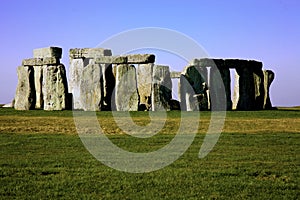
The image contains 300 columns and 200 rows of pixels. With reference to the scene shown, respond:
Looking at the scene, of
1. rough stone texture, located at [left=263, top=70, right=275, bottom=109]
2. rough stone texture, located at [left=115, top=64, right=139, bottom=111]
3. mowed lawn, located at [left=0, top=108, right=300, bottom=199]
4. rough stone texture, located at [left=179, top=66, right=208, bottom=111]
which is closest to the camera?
mowed lawn, located at [left=0, top=108, right=300, bottom=199]

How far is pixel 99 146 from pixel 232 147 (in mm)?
3226

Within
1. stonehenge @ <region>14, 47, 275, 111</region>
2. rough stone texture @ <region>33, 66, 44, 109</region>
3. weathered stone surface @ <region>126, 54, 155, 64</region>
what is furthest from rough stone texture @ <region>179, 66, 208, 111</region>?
rough stone texture @ <region>33, 66, 44, 109</region>

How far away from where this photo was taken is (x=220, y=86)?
26.4 metres

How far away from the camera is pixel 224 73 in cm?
2644

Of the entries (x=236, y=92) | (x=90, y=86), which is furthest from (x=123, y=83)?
(x=236, y=92)

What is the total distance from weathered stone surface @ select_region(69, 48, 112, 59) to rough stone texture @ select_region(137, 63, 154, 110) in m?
2.35

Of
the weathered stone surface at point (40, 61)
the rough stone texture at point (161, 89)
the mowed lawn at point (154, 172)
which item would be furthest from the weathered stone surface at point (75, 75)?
the mowed lawn at point (154, 172)

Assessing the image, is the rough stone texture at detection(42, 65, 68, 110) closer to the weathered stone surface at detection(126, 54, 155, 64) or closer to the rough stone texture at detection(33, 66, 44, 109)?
the rough stone texture at detection(33, 66, 44, 109)

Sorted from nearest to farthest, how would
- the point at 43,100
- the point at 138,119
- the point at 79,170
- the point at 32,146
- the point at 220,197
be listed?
the point at 220,197 → the point at 79,170 → the point at 32,146 → the point at 138,119 → the point at 43,100

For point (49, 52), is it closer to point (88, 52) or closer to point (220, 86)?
point (88, 52)

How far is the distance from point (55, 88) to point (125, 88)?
10.7 ft

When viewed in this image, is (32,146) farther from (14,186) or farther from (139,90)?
(139,90)

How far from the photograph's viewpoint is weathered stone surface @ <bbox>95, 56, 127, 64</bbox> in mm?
24516

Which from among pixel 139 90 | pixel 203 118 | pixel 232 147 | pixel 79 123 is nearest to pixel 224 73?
pixel 139 90
